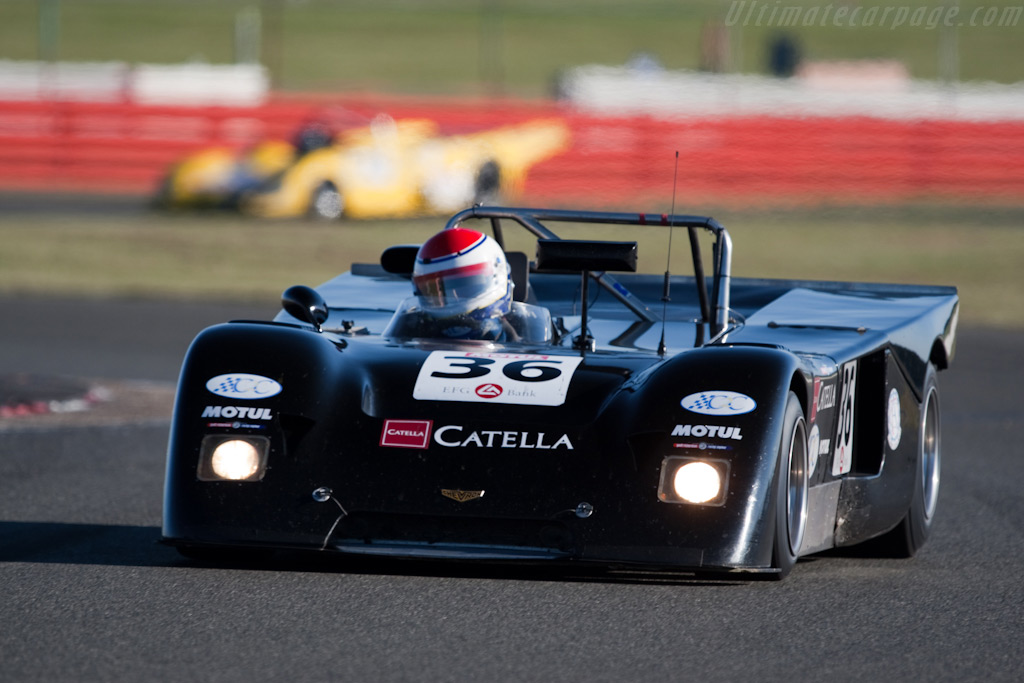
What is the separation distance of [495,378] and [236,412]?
74 cm

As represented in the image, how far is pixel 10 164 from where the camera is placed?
2464 centimetres

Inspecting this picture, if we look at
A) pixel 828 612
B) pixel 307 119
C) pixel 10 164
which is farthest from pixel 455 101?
pixel 828 612

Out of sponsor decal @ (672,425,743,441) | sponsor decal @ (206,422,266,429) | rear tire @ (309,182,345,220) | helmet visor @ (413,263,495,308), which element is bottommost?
rear tire @ (309,182,345,220)

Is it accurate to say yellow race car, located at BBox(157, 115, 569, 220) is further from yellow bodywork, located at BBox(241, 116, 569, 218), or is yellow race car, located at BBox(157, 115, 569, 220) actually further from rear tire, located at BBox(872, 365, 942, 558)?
rear tire, located at BBox(872, 365, 942, 558)

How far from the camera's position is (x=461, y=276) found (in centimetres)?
549

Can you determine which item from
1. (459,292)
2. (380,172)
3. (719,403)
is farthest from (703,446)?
(380,172)

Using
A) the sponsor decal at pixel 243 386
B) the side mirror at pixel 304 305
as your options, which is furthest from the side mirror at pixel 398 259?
the sponsor decal at pixel 243 386

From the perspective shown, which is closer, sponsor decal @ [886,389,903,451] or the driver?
the driver

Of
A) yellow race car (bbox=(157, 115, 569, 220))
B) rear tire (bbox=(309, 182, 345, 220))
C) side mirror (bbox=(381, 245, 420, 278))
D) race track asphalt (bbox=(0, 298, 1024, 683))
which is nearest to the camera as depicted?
race track asphalt (bbox=(0, 298, 1024, 683))

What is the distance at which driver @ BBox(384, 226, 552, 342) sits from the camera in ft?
18.0

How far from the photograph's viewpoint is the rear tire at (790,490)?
468 centimetres

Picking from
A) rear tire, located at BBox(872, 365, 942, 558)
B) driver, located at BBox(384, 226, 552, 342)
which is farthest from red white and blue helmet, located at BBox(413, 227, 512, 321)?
rear tire, located at BBox(872, 365, 942, 558)

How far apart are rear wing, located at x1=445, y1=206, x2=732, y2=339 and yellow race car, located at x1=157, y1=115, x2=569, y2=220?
45.4ft

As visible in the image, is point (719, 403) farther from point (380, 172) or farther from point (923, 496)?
point (380, 172)
